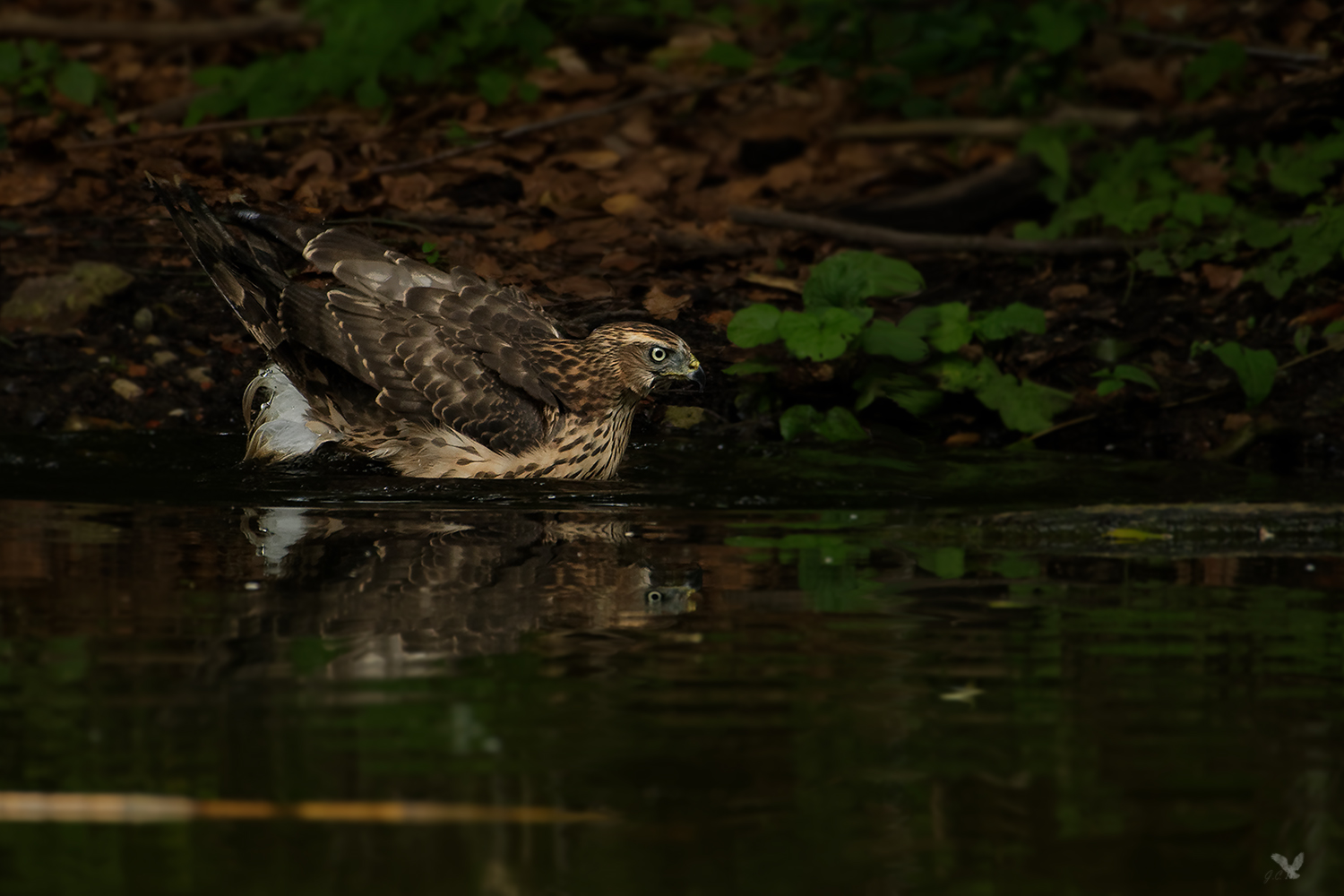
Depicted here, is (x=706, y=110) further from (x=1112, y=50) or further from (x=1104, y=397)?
(x=1104, y=397)

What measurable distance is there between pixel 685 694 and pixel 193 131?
319 inches

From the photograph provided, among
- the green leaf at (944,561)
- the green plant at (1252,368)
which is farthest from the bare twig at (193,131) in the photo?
the green leaf at (944,561)

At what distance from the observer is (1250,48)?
10.9 metres

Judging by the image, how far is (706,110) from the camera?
39.7 ft

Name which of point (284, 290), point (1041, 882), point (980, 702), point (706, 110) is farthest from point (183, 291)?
point (1041, 882)

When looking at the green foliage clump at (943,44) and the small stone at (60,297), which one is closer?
the small stone at (60,297)

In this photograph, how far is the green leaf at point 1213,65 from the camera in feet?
34.9

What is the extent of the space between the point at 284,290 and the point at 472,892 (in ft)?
14.6

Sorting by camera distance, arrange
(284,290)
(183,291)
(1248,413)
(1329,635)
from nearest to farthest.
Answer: (1329,635) → (284,290) → (1248,413) → (183,291)

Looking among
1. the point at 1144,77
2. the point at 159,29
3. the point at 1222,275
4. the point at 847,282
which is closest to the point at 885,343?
the point at 847,282

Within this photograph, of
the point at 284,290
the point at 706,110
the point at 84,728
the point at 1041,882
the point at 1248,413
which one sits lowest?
the point at 1041,882

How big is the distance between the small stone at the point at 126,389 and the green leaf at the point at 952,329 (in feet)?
12.9

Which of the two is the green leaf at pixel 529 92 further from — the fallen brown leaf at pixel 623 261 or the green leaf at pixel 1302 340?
the green leaf at pixel 1302 340

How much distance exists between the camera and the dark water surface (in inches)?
94.9
